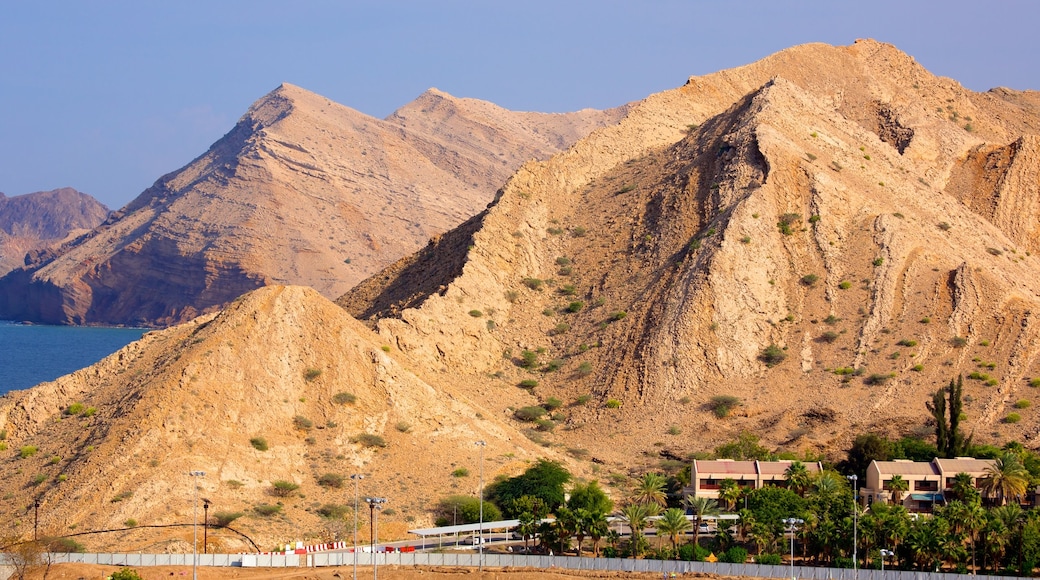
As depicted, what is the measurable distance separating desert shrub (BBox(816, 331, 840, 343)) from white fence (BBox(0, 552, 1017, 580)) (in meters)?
28.8

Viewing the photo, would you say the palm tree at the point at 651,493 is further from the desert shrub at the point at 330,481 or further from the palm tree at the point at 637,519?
the desert shrub at the point at 330,481

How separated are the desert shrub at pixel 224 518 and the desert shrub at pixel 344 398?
11.2 metres

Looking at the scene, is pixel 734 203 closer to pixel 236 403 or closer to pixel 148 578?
pixel 236 403

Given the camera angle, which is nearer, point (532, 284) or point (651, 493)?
point (651, 493)

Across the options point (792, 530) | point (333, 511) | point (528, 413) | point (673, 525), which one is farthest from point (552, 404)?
point (792, 530)

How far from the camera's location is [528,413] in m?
80.8

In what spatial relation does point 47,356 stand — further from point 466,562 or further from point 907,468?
point 907,468

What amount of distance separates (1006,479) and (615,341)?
28.1m

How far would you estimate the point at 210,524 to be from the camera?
6138 centimetres

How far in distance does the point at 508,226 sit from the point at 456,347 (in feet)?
43.8

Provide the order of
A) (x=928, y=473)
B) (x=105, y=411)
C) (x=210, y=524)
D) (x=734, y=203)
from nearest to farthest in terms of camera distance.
A: (x=210, y=524) → (x=928, y=473) → (x=105, y=411) → (x=734, y=203)

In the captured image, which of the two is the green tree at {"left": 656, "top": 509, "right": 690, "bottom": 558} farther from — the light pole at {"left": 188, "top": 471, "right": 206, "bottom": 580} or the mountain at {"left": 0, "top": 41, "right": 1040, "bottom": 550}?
the light pole at {"left": 188, "top": 471, "right": 206, "bottom": 580}

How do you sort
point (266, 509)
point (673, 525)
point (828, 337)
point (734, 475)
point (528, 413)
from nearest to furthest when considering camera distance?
point (673, 525) < point (266, 509) < point (734, 475) < point (528, 413) < point (828, 337)

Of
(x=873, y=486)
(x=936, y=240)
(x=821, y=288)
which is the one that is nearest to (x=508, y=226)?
(x=821, y=288)
